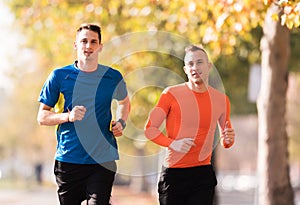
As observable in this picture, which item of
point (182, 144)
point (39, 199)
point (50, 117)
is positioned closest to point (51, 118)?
point (50, 117)

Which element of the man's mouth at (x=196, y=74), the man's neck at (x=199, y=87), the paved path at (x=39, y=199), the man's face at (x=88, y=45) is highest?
the paved path at (x=39, y=199)

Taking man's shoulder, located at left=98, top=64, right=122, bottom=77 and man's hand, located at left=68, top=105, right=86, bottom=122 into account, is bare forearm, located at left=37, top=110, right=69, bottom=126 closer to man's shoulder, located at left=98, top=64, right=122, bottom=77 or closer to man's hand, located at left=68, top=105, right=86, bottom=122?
man's hand, located at left=68, top=105, right=86, bottom=122

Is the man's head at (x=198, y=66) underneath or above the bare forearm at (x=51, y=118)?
above

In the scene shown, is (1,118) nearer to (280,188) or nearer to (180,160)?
(280,188)

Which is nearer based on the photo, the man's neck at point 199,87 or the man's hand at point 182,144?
the man's hand at point 182,144

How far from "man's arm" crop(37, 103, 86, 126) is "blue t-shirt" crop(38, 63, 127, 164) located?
7cm

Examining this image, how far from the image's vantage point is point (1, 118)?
219 ft

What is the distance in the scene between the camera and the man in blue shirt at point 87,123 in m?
7.71

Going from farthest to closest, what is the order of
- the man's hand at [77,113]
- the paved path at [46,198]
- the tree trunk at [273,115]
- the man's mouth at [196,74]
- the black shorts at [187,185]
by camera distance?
the paved path at [46,198] → the tree trunk at [273,115] → the black shorts at [187,185] → the man's mouth at [196,74] → the man's hand at [77,113]

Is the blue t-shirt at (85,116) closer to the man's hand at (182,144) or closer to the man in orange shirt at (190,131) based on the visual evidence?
the man in orange shirt at (190,131)

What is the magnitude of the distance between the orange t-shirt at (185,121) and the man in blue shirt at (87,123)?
324 millimetres

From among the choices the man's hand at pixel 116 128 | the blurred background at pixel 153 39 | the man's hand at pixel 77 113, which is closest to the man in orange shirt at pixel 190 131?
the man's hand at pixel 116 128

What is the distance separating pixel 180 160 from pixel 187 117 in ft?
1.20

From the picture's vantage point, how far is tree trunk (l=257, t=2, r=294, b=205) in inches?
552
